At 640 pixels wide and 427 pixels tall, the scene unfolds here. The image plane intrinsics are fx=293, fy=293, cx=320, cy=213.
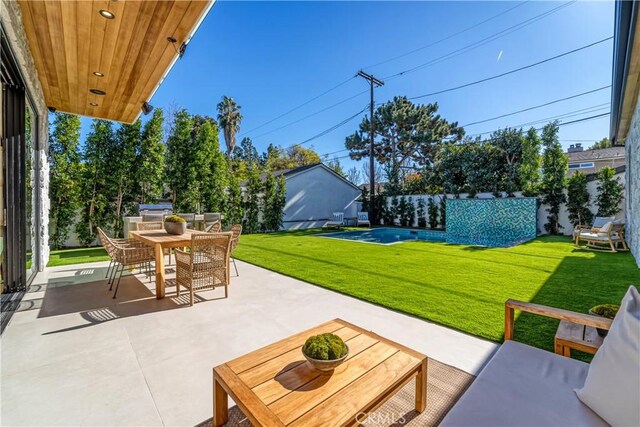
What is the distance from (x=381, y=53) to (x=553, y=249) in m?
11.6

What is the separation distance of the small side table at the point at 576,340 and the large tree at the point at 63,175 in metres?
11.2

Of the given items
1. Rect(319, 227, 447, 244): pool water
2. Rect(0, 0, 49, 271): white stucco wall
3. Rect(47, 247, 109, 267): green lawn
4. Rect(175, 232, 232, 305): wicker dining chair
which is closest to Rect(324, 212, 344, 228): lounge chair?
Rect(319, 227, 447, 244): pool water

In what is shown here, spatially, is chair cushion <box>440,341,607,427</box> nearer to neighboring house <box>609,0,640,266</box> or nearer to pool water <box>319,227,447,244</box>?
neighboring house <box>609,0,640,266</box>

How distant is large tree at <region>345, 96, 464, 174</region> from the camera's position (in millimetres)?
19141

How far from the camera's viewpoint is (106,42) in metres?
3.60

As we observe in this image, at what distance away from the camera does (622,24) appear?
3025 millimetres

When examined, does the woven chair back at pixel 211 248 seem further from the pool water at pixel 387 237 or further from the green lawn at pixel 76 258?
the pool water at pixel 387 237

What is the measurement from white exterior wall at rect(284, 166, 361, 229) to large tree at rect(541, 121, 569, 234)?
9.73m

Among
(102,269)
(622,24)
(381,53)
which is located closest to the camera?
(622,24)

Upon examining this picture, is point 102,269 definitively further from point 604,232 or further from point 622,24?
point 604,232

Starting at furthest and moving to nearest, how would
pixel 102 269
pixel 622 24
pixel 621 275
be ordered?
pixel 102 269 < pixel 621 275 < pixel 622 24

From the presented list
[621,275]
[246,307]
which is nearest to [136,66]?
[246,307]

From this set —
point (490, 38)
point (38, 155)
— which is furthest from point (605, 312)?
point (490, 38)

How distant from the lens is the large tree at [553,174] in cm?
1100
